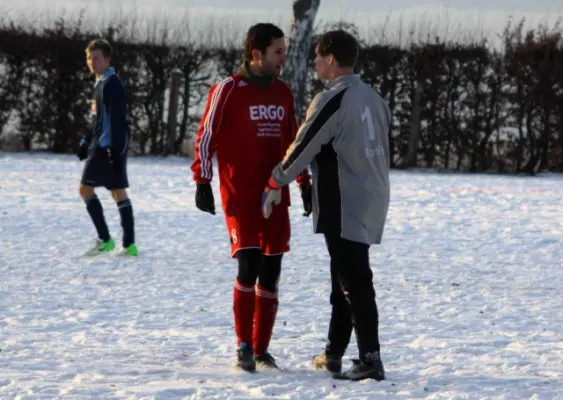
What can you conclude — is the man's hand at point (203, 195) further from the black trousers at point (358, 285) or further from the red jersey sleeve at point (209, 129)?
the black trousers at point (358, 285)

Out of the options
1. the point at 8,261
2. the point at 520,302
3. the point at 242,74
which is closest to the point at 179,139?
the point at 8,261

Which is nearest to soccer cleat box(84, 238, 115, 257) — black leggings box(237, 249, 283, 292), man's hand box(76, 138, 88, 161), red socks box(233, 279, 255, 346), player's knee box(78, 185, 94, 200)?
player's knee box(78, 185, 94, 200)

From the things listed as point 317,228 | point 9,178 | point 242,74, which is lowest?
point 9,178

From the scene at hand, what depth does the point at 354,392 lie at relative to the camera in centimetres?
525

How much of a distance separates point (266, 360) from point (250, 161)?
1000mm

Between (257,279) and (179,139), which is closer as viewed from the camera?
(257,279)

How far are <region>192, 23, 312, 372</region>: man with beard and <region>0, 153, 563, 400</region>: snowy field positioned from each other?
12.5 inches

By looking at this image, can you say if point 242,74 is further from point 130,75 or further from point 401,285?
point 130,75

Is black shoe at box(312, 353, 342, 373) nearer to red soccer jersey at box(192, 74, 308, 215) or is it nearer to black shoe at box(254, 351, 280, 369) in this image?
black shoe at box(254, 351, 280, 369)

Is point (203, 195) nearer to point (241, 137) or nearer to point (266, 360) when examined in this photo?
point (241, 137)

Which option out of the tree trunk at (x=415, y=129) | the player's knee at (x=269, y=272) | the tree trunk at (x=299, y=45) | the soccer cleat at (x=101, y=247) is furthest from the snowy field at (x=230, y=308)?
the tree trunk at (x=415, y=129)

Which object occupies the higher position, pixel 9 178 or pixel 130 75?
pixel 130 75

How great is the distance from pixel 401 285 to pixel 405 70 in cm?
1336

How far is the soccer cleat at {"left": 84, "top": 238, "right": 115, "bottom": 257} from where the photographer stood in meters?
9.77
